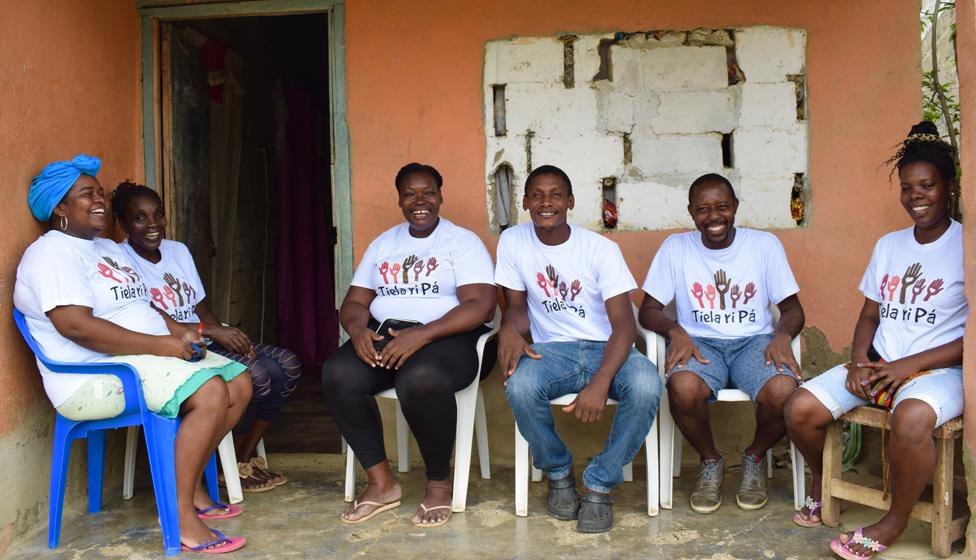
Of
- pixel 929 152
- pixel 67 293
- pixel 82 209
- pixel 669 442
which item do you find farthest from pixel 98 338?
pixel 929 152

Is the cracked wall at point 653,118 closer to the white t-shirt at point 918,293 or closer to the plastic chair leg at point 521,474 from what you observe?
the white t-shirt at point 918,293

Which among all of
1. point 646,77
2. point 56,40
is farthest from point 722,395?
point 56,40

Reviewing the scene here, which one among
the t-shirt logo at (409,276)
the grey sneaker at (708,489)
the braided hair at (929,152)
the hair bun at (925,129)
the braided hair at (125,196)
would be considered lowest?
the grey sneaker at (708,489)

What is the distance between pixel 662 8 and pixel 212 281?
9.75 feet

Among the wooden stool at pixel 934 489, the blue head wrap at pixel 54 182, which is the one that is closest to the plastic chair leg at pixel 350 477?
the blue head wrap at pixel 54 182

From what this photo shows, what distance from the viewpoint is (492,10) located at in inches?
161

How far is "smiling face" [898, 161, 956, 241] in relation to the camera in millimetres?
2996

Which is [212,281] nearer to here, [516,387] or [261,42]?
[261,42]

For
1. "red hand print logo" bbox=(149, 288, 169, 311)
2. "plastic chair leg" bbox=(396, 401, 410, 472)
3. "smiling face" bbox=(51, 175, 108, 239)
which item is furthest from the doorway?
"smiling face" bbox=(51, 175, 108, 239)

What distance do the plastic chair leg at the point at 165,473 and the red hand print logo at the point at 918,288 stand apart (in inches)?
104

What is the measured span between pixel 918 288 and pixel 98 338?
2.88 m

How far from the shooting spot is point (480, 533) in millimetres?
3209

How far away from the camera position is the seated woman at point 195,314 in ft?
11.7

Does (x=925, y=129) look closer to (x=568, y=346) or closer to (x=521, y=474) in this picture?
(x=568, y=346)
